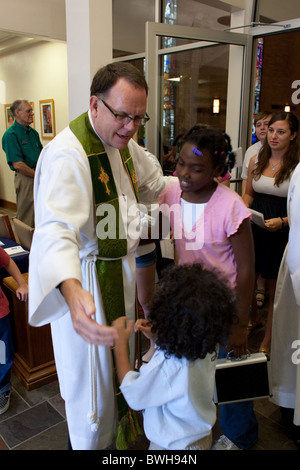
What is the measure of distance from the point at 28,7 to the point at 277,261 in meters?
4.56

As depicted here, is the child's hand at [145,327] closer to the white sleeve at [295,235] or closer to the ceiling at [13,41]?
the white sleeve at [295,235]

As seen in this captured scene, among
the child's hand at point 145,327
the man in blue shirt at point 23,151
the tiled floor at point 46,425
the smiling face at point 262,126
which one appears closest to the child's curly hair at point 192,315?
the child's hand at point 145,327

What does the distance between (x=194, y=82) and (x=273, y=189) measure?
6.51ft

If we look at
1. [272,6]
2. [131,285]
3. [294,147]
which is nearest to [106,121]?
[131,285]

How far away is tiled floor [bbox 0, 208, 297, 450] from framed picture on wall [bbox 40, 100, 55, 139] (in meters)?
5.34

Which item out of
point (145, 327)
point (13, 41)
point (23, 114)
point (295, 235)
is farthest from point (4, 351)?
point (13, 41)

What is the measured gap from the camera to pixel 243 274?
148 centimetres

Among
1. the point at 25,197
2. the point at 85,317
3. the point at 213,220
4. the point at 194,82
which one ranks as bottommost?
the point at 25,197

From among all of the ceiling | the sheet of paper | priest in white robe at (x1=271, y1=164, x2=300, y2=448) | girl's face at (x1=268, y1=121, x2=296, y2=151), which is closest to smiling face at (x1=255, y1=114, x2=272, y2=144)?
girl's face at (x1=268, y1=121, x2=296, y2=151)

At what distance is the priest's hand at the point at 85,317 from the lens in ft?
2.83

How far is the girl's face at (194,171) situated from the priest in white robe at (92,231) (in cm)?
22

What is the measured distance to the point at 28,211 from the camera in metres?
5.00

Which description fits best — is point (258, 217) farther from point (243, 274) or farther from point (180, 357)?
point (180, 357)

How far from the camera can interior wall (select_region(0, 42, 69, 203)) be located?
643 cm
